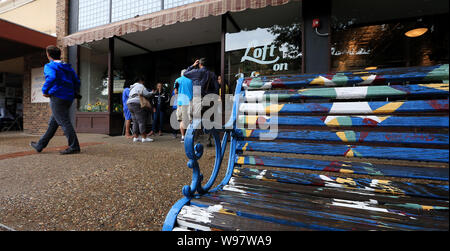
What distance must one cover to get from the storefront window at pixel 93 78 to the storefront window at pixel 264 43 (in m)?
4.94

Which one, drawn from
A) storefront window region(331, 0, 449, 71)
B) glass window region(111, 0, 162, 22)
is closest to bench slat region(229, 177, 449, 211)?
storefront window region(331, 0, 449, 71)

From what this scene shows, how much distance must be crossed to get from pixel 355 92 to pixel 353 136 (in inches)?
9.4

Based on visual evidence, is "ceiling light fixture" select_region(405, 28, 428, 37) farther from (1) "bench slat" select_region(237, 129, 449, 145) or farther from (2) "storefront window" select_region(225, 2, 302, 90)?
(1) "bench slat" select_region(237, 129, 449, 145)

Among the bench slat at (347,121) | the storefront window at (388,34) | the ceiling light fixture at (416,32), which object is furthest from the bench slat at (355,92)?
the ceiling light fixture at (416,32)

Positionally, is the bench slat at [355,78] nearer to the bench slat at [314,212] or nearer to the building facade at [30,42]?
the bench slat at [314,212]

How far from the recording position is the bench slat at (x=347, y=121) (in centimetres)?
97

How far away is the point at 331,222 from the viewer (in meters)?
0.83

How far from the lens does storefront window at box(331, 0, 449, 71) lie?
17.9ft

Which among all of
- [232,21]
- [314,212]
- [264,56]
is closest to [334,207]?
[314,212]

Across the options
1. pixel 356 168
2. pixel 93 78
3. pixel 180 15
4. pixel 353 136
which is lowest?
pixel 356 168

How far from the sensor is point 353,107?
3.76ft

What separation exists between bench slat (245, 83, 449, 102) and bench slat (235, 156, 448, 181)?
0.35m

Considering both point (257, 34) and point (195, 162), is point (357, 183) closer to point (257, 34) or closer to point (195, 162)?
point (195, 162)

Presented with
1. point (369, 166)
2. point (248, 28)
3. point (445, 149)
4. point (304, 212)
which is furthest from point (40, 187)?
point (248, 28)
